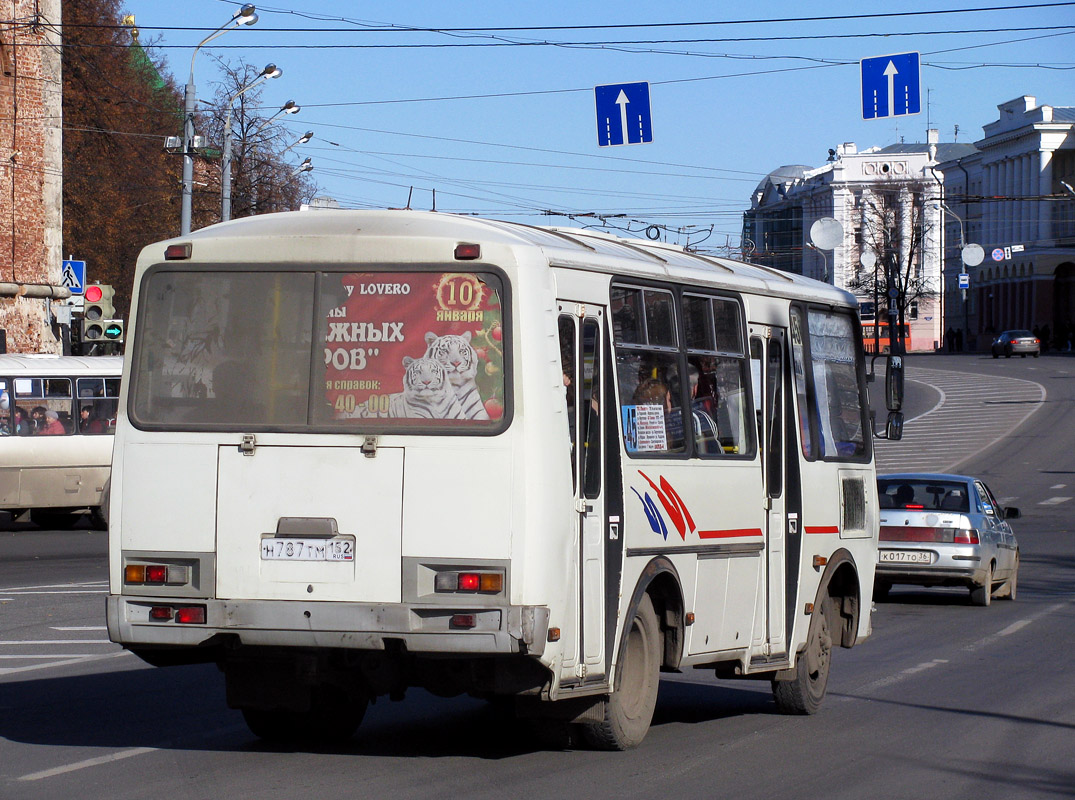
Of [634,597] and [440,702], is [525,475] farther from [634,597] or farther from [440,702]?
[440,702]

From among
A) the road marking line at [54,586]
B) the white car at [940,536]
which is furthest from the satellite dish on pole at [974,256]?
the road marking line at [54,586]

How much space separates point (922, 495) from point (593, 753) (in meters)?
11.6

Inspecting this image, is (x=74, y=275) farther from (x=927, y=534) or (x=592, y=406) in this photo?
(x=592, y=406)

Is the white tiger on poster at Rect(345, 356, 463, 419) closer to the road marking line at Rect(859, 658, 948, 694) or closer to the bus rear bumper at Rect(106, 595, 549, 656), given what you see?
the bus rear bumper at Rect(106, 595, 549, 656)

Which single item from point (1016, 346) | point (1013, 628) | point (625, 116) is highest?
point (1016, 346)

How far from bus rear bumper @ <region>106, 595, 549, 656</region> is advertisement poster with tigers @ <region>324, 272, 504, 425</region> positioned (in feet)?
2.85

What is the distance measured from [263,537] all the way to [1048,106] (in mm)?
112163

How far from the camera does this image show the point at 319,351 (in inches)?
299

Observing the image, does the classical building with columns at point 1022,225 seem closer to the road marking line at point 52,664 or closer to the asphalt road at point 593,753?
the asphalt road at point 593,753

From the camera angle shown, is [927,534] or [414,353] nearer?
[414,353]

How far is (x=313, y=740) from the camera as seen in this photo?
338 inches

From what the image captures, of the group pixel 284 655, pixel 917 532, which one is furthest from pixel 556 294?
pixel 917 532

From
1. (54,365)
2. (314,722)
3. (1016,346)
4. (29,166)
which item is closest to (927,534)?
(314,722)

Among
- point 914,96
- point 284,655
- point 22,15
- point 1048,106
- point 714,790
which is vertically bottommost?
point 714,790
